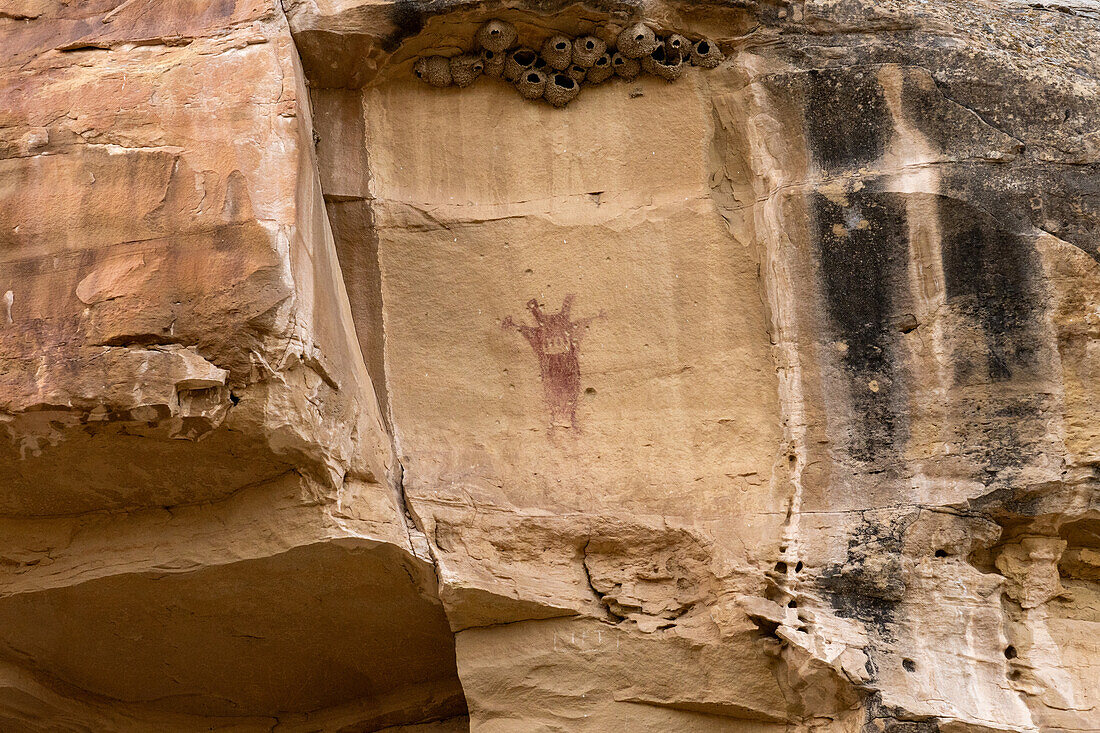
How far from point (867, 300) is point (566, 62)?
1.57 m

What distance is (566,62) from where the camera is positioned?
16.8 ft

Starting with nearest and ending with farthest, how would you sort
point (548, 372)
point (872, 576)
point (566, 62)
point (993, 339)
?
point (872, 576) → point (993, 339) → point (548, 372) → point (566, 62)

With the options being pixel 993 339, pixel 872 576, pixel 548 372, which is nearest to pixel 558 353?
pixel 548 372

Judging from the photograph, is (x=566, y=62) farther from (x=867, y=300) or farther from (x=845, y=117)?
(x=867, y=300)

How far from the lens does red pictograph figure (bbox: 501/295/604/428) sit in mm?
4910

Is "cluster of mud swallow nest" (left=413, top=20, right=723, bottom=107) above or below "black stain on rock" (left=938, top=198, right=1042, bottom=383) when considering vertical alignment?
above

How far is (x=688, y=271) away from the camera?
16.4 feet

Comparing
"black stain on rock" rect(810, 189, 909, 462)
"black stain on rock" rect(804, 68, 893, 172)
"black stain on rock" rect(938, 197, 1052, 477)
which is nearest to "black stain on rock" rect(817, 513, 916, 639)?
"black stain on rock" rect(810, 189, 909, 462)

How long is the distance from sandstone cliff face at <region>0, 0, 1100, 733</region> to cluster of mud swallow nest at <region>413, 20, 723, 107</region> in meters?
0.05

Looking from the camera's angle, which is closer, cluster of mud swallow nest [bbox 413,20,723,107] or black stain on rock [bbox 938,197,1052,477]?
black stain on rock [bbox 938,197,1052,477]

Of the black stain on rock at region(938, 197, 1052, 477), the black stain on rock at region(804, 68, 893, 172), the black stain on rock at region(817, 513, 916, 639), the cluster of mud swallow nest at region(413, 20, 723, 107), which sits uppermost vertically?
the cluster of mud swallow nest at region(413, 20, 723, 107)

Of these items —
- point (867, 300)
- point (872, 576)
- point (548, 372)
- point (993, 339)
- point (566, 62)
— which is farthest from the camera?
point (566, 62)

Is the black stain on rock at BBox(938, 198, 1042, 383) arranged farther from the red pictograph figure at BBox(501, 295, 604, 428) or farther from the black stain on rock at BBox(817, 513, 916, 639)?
the red pictograph figure at BBox(501, 295, 604, 428)

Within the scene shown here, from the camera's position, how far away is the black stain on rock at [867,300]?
4.68m
